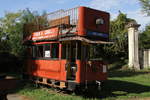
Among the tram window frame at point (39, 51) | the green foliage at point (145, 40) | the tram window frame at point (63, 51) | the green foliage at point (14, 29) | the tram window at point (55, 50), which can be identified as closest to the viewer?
the tram window frame at point (63, 51)

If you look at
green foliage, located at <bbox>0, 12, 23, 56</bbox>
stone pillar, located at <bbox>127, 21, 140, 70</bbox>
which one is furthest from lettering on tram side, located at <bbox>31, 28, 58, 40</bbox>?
stone pillar, located at <bbox>127, 21, 140, 70</bbox>

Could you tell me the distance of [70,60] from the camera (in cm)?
1123

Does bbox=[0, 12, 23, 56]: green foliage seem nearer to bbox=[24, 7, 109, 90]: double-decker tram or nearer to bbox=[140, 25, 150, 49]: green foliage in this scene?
bbox=[24, 7, 109, 90]: double-decker tram

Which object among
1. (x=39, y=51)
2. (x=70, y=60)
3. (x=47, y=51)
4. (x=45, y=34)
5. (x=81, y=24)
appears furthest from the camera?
(x=39, y=51)

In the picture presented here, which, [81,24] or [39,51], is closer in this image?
[81,24]

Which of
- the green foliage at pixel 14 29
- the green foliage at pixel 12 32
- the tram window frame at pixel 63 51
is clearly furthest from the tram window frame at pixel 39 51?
the green foliage at pixel 12 32

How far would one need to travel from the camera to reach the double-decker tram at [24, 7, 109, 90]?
10031 mm

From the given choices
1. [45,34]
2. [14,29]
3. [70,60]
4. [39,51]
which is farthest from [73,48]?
[14,29]

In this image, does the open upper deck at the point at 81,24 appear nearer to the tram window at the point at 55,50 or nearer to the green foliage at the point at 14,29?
the tram window at the point at 55,50

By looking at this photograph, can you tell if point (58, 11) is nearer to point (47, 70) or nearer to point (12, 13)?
point (47, 70)

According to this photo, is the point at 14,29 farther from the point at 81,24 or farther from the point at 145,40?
the point at 81,24

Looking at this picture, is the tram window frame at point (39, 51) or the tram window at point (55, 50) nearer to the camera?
the tram window at point (55, 50)

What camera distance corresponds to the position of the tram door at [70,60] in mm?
10461

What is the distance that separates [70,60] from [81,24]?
2190 millimetres
